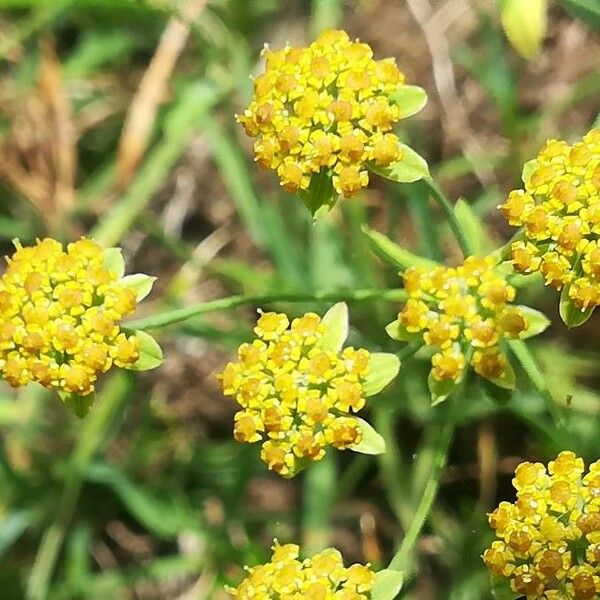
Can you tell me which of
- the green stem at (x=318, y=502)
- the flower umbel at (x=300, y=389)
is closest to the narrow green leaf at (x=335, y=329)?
the flower umbel at (x=300, y=389)

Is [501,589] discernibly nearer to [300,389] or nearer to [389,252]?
[300,389]

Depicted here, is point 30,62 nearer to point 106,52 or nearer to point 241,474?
point 106,52

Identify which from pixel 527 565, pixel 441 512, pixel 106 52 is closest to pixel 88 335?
pixel 527 565

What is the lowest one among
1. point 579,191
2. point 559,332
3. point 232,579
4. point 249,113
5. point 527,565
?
point 232,579

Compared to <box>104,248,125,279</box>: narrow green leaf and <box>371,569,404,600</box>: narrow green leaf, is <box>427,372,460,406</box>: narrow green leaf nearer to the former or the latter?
<box>371,569,404,600</box>: narrow green leaf

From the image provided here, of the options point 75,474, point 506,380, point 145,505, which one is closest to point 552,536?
point 506,380

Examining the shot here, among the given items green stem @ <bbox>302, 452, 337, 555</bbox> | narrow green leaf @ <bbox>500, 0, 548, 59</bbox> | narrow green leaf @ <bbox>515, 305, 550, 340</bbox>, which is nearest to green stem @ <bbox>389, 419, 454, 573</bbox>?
narrow green leaf @ <bbox>515, 305, 550, 340</bbox>
